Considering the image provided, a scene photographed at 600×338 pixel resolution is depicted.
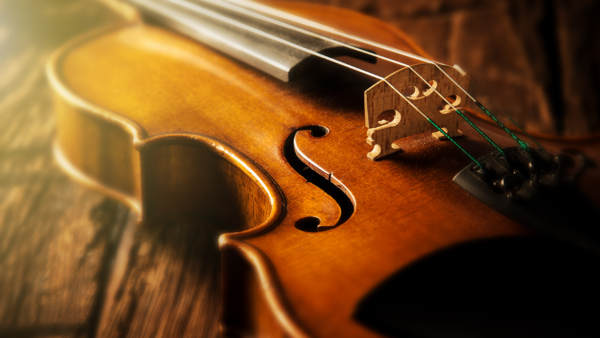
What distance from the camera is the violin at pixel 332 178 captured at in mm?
504

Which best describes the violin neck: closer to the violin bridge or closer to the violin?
the violin

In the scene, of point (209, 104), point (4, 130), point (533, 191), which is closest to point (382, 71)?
point (209, 104)

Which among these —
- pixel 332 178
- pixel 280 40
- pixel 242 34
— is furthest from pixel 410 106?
pixel 242 34

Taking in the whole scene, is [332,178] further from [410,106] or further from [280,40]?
[280,40]

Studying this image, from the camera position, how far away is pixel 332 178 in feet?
2.17

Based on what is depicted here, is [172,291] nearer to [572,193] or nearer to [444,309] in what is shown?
[444,309]

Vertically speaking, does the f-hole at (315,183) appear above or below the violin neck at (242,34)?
below

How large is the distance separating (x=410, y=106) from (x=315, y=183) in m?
0.19

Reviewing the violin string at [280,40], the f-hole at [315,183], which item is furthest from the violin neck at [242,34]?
the f-hole at [315,183]

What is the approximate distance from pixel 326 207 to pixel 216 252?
1.25 feet

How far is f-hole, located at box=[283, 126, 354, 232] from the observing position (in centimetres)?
60

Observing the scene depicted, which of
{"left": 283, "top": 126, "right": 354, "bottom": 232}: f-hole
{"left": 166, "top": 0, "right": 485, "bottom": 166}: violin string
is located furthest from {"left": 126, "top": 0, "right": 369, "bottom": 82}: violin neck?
{"left": 283, "top": 126, "right": 354, "bottom": 232}: f-hole

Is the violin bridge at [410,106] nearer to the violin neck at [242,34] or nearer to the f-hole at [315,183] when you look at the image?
the f-hole at [315,183]

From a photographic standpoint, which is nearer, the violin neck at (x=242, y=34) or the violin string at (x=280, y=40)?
the violin string at (x=280, y=40)
